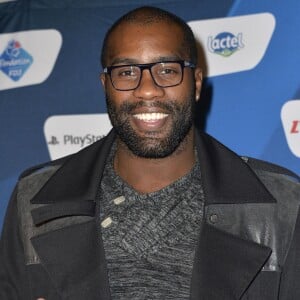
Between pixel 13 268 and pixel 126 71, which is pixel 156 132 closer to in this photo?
pixel 126 71

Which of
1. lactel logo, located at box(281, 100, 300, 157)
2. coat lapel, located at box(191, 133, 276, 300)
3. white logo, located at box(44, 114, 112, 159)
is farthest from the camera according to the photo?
white logo, located at box(44, 114, 112, 159)

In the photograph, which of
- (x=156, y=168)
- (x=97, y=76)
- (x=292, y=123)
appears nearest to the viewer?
(x=156, y=168)

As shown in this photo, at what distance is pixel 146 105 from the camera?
3.72 feet

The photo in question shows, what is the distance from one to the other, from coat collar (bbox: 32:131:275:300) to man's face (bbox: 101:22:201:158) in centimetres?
11

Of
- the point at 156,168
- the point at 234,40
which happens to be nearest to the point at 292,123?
the point at 234,40

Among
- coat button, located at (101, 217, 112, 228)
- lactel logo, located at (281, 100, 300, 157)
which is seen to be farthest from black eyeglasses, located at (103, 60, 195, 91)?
lactel logo, located at (281, 100, 300, 157)

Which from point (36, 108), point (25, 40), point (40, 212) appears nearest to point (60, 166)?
point (40, 212)

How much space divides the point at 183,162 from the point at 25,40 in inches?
34.9

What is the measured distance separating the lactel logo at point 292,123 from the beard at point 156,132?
484 millimetres

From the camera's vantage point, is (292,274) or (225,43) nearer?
(292,274)

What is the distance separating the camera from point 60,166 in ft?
4.44

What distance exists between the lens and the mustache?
113 centimetres

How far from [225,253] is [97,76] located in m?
0.86

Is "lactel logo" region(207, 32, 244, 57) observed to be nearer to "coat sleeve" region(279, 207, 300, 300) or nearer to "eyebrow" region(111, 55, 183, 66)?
"eyebrow" region(111, 55, 183, 66)
